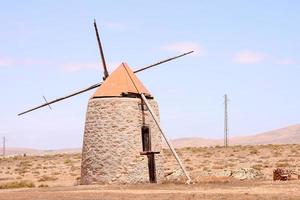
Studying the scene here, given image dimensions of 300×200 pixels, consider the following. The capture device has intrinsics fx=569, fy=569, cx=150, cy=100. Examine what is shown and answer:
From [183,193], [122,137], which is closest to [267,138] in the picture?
[122,137]

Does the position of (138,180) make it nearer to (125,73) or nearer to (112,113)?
(112,113)

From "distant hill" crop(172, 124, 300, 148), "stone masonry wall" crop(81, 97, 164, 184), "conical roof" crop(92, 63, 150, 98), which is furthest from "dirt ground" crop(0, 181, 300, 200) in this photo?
"distant hill" crop(172, 124, 300, 148)

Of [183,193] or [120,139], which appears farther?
[120,139]

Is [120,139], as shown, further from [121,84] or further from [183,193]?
[183,193]

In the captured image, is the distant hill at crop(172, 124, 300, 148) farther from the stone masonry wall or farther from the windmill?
the stone masonry wall

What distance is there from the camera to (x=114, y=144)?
2203cm

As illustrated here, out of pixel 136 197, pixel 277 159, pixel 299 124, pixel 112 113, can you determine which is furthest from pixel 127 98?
pixel 299 124

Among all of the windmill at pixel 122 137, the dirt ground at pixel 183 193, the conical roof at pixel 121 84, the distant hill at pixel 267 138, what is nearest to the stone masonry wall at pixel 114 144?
the windmill at pixel 122 137

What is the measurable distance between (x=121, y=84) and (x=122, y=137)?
243 centimetres

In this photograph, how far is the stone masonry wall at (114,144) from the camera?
865 inches

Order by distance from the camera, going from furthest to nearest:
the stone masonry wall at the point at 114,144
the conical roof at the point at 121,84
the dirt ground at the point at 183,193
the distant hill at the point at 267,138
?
1. the distant hill at the point at 267,138
2. the conical roof at the point at 121,84
3. the stone masonry wall at the point at 114,144
4. the dirt ground at the point at 183,193

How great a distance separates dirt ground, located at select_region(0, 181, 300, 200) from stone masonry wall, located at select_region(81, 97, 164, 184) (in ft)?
3.70

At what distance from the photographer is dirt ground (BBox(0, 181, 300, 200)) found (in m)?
16.9

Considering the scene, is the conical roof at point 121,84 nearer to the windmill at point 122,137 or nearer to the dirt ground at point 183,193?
the windmill at point 122,137
